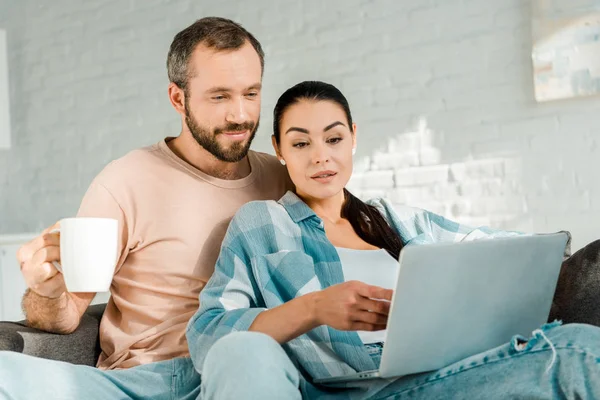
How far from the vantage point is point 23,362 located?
144cm

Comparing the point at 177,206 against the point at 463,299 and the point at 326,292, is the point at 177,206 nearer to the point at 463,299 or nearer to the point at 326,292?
the point at 326,292

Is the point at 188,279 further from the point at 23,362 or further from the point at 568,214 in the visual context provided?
the point at 568,214

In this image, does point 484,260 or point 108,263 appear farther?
point 108,263

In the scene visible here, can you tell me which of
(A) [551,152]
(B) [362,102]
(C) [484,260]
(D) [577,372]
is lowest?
(D) [577,372]

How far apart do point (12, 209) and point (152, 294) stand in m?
3.09

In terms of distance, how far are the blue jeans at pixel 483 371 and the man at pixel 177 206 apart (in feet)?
1.70

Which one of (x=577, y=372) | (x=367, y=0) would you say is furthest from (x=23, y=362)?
(x=367, y=0)

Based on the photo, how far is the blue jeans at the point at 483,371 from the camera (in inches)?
44.3

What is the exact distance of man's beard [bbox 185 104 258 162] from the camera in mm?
1901

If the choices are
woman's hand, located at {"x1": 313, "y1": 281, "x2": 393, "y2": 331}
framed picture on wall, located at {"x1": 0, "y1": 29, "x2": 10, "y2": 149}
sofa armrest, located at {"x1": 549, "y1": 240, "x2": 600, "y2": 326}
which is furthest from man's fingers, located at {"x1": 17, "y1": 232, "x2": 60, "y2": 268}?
framed picture on wall, located at {"x1": 0, "y1": 29, "x2": 10, "y2": 149}

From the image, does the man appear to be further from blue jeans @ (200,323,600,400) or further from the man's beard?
blue jeans @ (200,323,600,400)

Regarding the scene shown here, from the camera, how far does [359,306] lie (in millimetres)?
1270

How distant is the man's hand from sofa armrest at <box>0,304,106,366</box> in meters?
0.17

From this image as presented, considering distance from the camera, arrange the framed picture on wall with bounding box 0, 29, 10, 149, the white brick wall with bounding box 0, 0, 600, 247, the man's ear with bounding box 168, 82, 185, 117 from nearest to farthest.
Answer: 1. the man's ear with bounding box 168, 82, 185, 117
2. the white brick wall with bounding box 0, 0, 600, 247
3. the framed picture on wall with bounding box 0, 29, 10, 149
